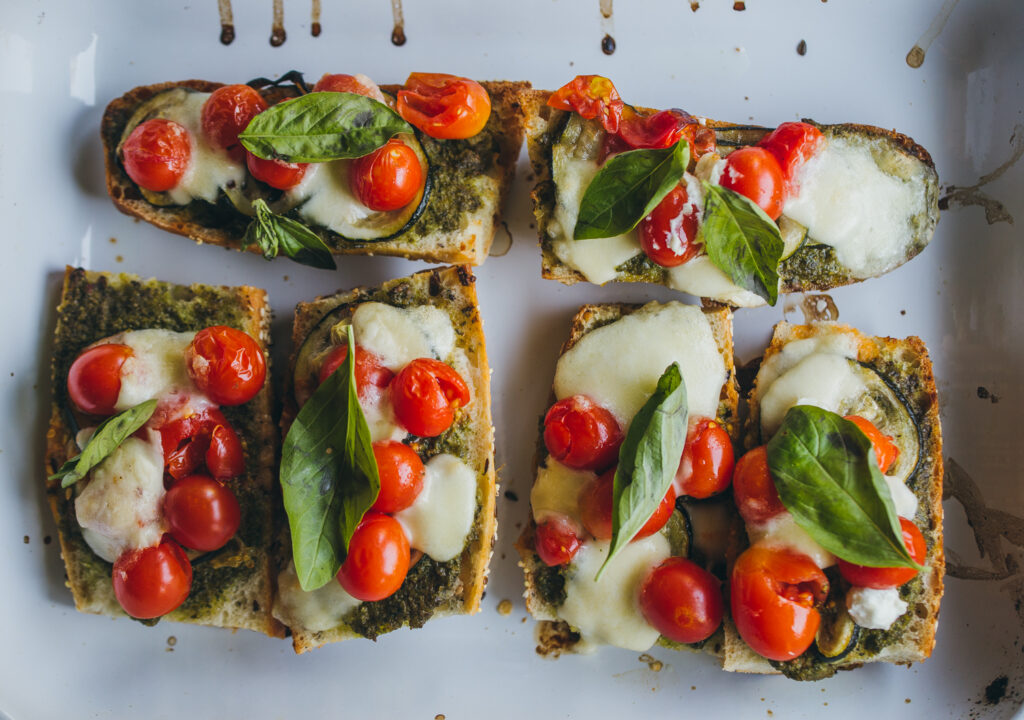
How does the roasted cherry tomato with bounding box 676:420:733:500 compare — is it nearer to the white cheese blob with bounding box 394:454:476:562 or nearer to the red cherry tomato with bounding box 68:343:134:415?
the white cheese blob with bounding box 394:454:476:562

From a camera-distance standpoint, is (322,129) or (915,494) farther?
(915,494)

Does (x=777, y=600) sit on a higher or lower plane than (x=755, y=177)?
lower

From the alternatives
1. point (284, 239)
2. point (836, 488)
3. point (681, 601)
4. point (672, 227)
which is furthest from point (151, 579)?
point (836, 488)

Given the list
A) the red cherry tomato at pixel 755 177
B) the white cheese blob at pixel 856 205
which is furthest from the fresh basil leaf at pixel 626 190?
the white cheese blob at pixel 856 205

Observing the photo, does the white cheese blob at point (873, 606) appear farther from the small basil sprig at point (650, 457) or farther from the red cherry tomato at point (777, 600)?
the small basil sprig at point (650, 457)

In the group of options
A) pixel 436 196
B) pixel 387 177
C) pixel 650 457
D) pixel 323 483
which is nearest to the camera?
pixel 650 457

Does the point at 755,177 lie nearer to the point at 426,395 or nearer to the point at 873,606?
the point at 426,395

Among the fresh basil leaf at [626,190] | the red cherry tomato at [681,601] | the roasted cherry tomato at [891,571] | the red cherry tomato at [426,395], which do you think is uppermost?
the fresh basil leaf at [626,190]
